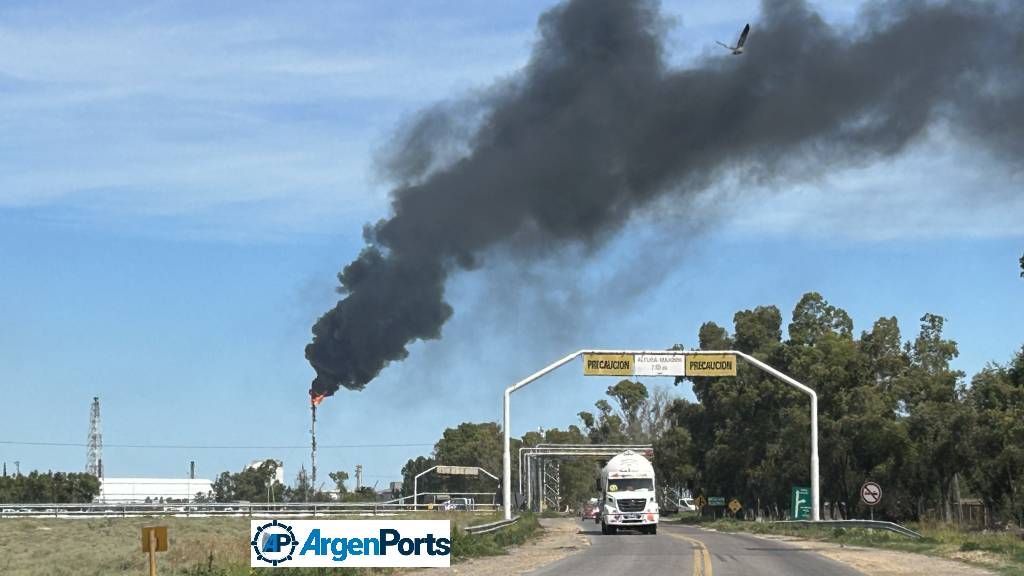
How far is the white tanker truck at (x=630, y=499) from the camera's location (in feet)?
183

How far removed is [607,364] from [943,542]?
668 inches

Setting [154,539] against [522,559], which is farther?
[522,559]

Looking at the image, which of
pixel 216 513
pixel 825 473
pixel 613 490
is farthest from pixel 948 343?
pixel 216 513

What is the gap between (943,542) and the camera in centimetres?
4181

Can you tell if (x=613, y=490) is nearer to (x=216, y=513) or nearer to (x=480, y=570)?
(x=480, y=570)

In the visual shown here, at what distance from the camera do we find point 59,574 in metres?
34.5

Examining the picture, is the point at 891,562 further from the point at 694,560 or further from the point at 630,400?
the point at 630,400

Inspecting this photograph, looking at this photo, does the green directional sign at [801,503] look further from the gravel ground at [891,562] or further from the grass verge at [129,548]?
the gravel ground at [891,562]

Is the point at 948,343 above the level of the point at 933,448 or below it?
above

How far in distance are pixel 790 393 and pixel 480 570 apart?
175 ft

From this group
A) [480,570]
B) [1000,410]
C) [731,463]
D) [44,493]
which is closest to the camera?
[480,570]

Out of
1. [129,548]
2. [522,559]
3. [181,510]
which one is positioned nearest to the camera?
[522,559]

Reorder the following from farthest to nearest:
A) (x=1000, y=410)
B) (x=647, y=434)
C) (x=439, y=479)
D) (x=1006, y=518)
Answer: (x=439, y=479) → (x=647, y=434) → (x=1006, y=518) → (x=1000, y=410)

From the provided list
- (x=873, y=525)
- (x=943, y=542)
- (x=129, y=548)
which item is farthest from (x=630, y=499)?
Answer: (x=129, y=548)
